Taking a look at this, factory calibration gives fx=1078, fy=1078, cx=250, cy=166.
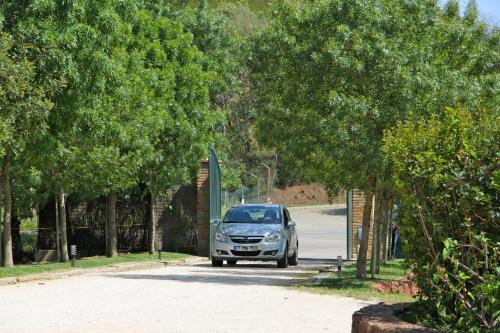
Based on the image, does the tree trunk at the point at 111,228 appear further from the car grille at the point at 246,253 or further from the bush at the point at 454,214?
the bush at the point at 454,214

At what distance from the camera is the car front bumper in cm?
2858

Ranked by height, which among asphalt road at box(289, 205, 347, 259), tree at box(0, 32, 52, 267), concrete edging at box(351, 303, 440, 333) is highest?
tree at box(0, 32, 52, 267)

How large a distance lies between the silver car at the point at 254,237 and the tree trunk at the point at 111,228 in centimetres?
524

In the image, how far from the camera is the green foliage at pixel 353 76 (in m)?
22.0

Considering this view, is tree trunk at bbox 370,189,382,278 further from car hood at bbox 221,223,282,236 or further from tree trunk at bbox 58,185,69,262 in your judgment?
tree trunk at bbox 58,185,69,262

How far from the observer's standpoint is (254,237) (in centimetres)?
2862

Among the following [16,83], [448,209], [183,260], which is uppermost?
[16,83]

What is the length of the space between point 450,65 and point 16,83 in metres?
10.2

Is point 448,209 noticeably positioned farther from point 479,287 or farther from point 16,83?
point 16,83

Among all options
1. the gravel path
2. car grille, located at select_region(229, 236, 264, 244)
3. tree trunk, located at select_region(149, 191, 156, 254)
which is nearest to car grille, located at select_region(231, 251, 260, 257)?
car grille, located at select_region(229, 236, 264, 244)

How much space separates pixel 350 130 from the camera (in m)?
22.2

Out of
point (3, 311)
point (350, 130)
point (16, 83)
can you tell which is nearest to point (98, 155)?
point (16, 83)

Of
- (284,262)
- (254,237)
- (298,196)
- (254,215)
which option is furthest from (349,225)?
(298,196)

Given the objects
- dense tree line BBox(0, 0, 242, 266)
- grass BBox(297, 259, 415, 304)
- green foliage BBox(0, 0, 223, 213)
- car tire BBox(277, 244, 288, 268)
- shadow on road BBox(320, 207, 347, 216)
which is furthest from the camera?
shadow on road BBox(320, 207, 347, 216)
